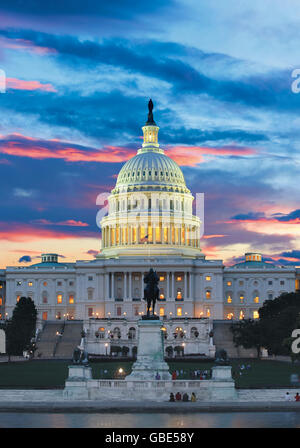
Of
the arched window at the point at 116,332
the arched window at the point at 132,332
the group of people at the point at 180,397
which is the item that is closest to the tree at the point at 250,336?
the arched window at the point at 132,332

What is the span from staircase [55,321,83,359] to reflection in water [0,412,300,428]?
84.4 meters

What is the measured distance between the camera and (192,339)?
158875 millimetres

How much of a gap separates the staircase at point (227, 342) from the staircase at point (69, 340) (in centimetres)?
2225

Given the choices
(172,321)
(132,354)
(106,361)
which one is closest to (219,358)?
(106,361)

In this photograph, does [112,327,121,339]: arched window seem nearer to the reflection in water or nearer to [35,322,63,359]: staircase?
[35,322,63,359]: staircase

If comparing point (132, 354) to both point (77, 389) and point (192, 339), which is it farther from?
point (77, 389)

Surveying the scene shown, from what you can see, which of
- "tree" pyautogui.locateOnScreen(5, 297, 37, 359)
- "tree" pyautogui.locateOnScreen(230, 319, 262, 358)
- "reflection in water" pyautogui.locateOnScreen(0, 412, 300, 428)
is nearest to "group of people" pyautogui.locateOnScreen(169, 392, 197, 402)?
"reflection in water" pyautogui.locateOnScreen(0, 412, 300, 428)

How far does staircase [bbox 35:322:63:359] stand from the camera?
15225 centimetres

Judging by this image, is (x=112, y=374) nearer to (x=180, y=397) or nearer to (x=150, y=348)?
(x=150, y=348)

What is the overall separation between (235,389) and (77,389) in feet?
38.0

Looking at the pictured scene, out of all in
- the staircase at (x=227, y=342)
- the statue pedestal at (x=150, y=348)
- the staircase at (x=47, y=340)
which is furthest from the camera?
the staircase at (x=47, y=340)

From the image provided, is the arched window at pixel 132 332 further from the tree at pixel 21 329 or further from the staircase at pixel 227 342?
the tree at pixel 21 329

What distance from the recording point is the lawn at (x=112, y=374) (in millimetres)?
86562

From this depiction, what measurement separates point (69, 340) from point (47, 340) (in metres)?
3.80
